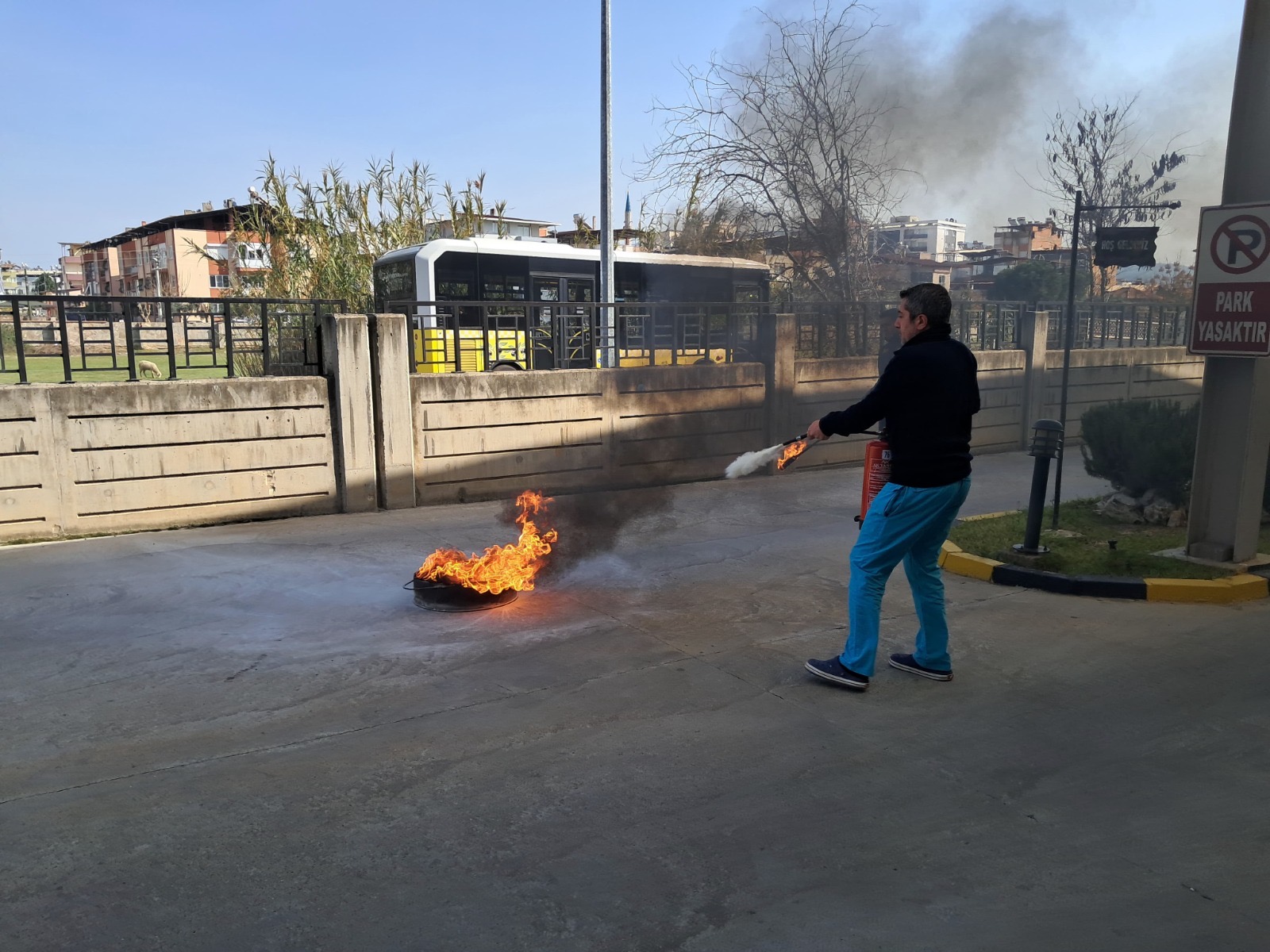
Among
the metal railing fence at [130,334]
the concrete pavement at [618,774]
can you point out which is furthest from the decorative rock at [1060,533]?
the metal railing fence at [130,334]

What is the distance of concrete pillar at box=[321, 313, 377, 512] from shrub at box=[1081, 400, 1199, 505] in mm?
7159

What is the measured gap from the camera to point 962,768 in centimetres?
367

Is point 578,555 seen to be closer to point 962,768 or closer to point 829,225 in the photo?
point 962,768

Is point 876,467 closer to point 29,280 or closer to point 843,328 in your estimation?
point 843,328

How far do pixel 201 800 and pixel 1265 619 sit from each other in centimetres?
602

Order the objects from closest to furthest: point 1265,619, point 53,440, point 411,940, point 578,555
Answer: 1. point 411,940
2. point 1265,619
3. point 578,555
4. point 53,440

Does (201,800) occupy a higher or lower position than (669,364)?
lower

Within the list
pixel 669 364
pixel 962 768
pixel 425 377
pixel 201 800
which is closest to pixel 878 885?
pixel 962 768

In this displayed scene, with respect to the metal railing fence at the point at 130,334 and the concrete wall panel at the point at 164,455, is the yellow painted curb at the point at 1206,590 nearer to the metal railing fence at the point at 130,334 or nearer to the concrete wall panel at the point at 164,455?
the concrete wall panel at the point at 164,455

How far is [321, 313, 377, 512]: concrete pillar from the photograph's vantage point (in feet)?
29.1

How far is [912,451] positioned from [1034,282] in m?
28.8

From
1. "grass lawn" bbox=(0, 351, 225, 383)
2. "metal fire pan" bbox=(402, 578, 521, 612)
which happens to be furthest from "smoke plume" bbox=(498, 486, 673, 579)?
"grass lawn" bbox=(0, 351, 225, 383)

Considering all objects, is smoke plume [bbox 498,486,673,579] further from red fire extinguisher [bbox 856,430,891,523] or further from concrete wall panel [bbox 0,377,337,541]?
red fire extinguisher [bbox 856,430,891,523]

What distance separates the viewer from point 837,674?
448 centimetres
